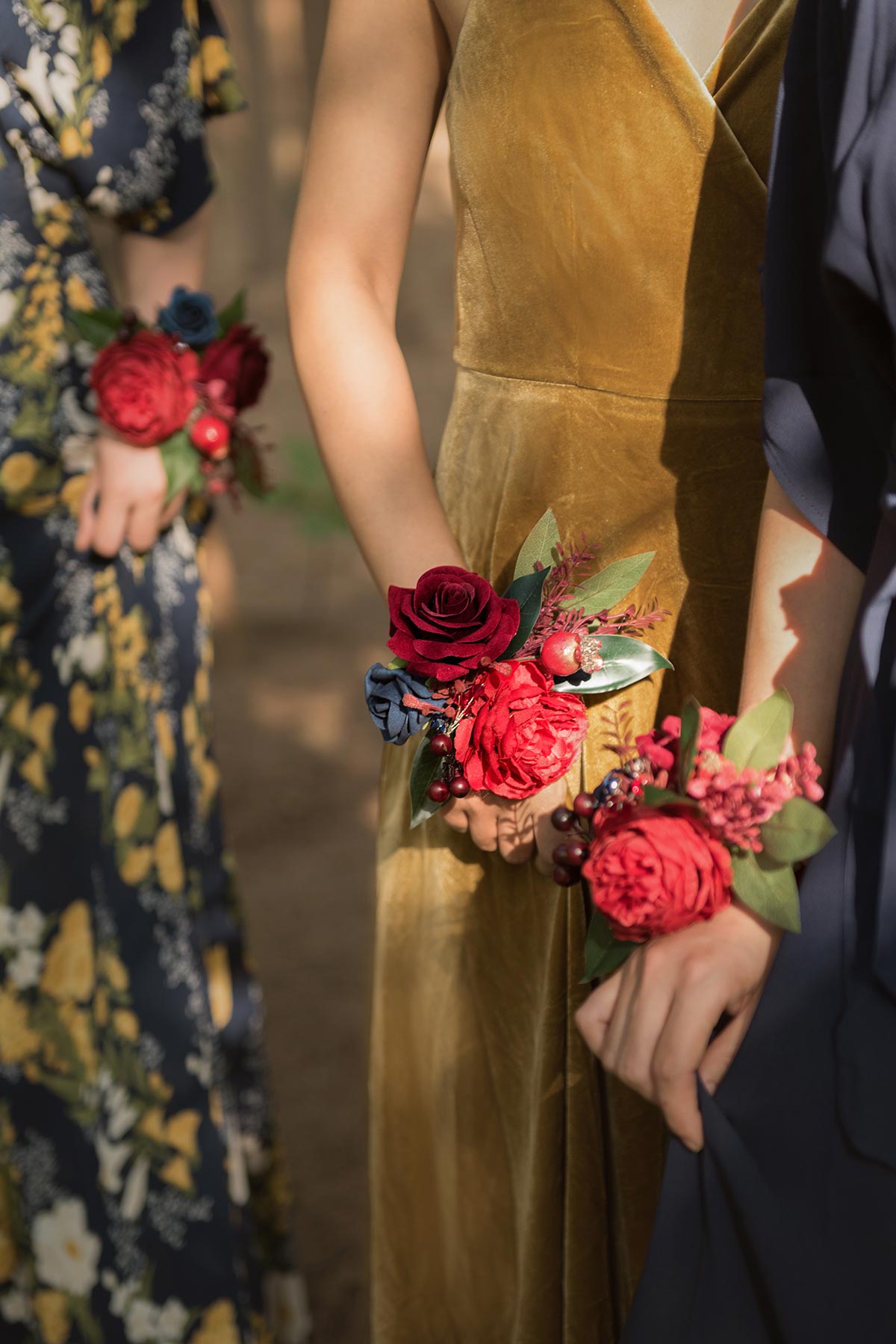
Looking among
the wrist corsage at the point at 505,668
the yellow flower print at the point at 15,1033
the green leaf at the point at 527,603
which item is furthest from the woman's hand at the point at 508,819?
the yellow flower print at the point at 15,1033

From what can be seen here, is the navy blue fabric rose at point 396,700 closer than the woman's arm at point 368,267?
Yes

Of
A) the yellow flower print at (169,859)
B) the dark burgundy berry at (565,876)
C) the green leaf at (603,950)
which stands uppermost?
the dark burgundy berry at (565,876)

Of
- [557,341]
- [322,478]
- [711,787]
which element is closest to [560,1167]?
[711,787]

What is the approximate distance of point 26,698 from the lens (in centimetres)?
182

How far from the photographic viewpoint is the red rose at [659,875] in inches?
34.3

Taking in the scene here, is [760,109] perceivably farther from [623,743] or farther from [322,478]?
[322,478]

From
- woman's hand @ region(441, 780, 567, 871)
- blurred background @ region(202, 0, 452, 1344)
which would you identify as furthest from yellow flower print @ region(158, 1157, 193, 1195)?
woman's hand @ region(441, 780, 567, 871)

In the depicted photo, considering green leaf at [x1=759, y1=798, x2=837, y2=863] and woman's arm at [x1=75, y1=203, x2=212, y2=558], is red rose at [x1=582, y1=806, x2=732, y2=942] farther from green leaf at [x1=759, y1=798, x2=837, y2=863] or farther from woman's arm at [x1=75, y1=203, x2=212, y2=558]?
woman's arm at [x1=75, y1=203, x2=212, y2=558]

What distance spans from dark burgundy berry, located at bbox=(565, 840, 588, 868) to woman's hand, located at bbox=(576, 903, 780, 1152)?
0.10 m

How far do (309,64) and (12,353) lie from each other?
5461 mm

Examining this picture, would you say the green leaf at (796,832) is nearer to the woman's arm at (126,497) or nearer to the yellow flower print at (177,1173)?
the woman's arm at (126,497)

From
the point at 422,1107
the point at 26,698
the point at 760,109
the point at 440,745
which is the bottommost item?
the point at 422,1107

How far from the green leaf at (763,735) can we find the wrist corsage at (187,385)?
3.62ft

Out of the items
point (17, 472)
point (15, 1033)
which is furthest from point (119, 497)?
point (15, 1033)
